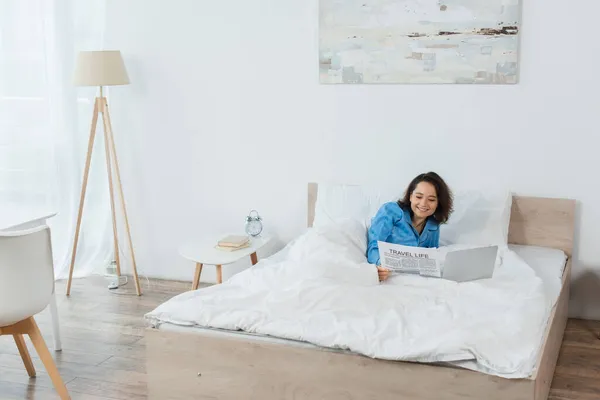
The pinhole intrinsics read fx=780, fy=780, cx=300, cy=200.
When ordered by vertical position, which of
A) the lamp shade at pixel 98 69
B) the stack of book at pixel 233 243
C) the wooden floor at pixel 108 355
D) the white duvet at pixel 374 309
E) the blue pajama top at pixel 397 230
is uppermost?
the lamp shade at pixel 98 69

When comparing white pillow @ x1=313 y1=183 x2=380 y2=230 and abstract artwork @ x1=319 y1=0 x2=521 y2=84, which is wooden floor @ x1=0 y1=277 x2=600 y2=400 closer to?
white pillow @ x1=313 y1=183 x2=380 y2=230

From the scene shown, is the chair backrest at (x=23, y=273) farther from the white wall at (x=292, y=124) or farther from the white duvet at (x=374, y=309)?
the white wall at (x=292, y=124)

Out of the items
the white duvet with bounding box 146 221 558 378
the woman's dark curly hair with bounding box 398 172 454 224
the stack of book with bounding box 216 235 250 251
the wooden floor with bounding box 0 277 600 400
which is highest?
the woman's dark curly hair with bounding box 398 172 454 224

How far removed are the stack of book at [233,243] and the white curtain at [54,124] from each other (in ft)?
3.38

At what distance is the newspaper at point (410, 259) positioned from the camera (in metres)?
3.16

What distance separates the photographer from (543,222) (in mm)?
3738

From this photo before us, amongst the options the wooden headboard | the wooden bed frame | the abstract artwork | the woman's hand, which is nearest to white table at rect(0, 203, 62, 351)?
the wooden bed frame

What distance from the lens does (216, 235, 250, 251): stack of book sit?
151 inches

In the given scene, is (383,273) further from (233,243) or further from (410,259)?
(233,243)

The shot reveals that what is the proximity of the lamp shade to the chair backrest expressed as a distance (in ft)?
4.70

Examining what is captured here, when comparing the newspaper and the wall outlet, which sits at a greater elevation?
the newspaper

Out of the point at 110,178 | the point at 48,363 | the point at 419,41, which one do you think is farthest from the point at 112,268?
the point at 419,41

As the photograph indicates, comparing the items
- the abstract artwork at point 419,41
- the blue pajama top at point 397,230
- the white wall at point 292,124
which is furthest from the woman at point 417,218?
the abstract artwork at point 419,41

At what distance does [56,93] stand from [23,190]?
0.62m
